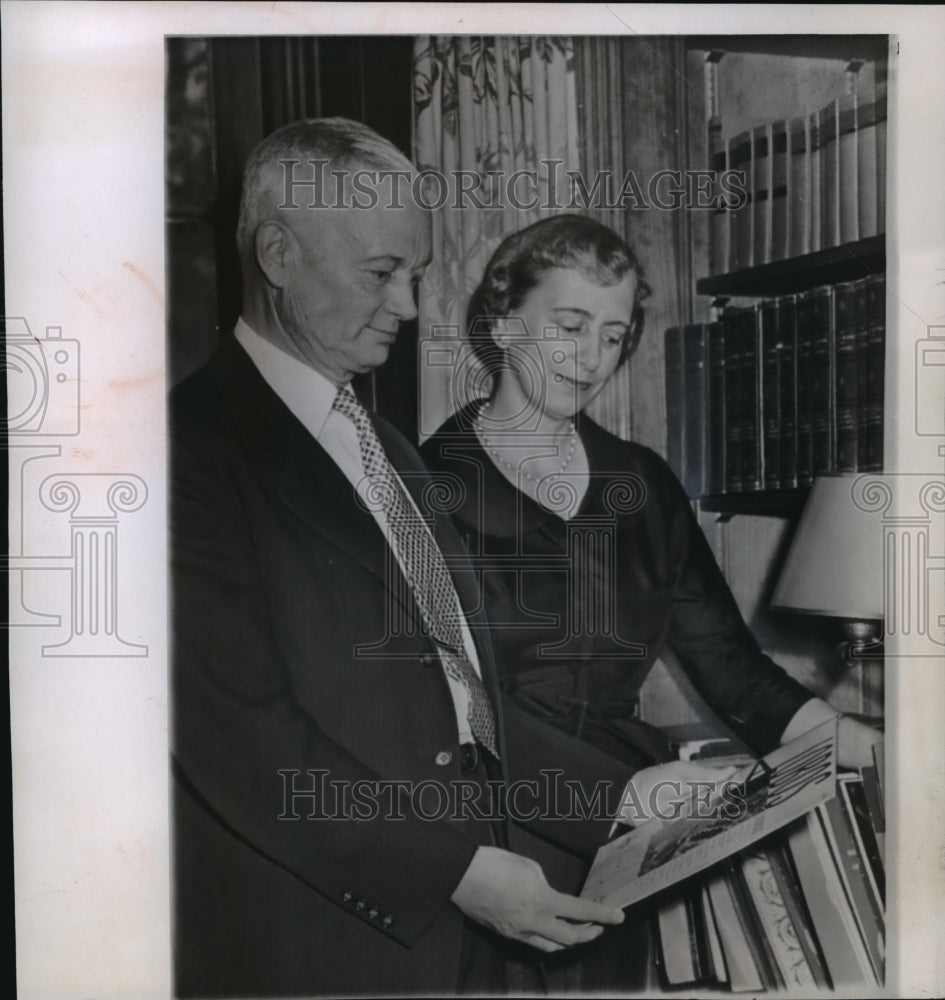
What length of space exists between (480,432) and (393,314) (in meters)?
0.30

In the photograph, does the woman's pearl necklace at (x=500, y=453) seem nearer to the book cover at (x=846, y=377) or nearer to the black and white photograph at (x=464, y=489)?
the black and white photograph at (x=464, y=489)

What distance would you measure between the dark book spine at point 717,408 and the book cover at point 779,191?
8.0 inches

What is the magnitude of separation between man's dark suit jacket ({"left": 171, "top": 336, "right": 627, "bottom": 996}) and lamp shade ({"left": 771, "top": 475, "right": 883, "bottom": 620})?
59cm

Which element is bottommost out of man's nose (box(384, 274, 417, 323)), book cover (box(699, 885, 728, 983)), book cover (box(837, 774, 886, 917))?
book cover (box(699, 885, 728, 983))

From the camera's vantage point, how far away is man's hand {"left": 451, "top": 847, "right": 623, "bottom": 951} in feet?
7.83

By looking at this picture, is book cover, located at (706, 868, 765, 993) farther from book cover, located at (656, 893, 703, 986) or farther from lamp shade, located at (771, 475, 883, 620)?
lamp shade, located at (771, 475, 883, 620)

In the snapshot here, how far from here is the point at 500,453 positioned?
242 centimetres

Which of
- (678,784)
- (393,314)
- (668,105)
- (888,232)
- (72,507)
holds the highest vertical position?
(668,105)

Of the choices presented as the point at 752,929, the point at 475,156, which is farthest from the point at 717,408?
the point at 752,929

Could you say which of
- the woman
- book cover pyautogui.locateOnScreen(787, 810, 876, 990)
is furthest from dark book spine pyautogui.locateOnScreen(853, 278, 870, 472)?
book cover pyautogui.locateOnScreen(787, 810, 876, 990)

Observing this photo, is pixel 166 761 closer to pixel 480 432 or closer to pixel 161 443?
pixel 161 443

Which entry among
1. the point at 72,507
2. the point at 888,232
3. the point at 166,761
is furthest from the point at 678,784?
the point at 72,507

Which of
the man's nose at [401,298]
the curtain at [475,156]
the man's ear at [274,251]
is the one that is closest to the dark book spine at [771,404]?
the curtain at [475,156]

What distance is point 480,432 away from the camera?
Result: 95.0 inches
